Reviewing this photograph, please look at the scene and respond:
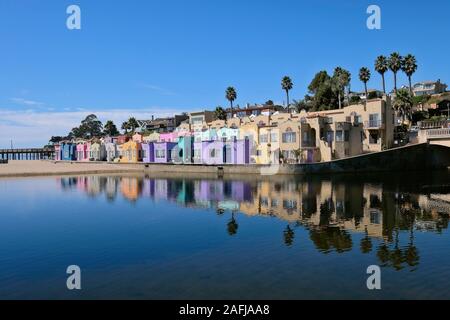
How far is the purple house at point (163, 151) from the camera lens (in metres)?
112

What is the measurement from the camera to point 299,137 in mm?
79562

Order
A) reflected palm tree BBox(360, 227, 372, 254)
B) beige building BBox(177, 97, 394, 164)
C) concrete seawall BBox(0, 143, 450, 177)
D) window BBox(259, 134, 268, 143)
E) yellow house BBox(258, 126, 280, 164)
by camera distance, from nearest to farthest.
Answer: reflected palm tree BBox(360, 227, 372, 254)
concrete seawall BBox(0, 143, 450, 177)
beige building BBox(177, 97, 394, 164)
yellow house BBox(258, 126, 280, 164)
window BBox(259, 134, 268, 143)

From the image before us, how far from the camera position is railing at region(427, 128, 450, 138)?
73.6 metres

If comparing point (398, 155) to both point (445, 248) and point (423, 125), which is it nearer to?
point (423, 125)

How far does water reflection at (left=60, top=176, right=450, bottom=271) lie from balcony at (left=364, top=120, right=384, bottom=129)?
606 inches

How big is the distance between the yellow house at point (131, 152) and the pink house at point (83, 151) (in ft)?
97.3

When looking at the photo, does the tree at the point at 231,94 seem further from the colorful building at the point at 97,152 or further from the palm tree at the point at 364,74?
the colorful building at the point at 97,152

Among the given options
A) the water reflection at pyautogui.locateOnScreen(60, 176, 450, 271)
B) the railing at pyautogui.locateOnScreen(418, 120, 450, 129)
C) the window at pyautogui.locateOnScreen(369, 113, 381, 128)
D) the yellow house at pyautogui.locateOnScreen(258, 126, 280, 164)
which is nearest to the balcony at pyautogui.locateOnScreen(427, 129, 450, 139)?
the railing at pyautogui.locateOnScreen(418, 120, 450, 129)

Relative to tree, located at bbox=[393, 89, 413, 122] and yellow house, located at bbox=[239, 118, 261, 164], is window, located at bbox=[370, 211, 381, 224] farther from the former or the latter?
tree, located at bbox=[393, 89, 413, 122]

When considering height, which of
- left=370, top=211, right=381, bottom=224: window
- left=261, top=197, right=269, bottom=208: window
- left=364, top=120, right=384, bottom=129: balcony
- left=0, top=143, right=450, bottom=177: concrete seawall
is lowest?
left=370, top=211, right=381, bottom=224: window

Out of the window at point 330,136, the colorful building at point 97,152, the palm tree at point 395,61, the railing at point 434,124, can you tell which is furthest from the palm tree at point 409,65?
the colorful building at point 97,152

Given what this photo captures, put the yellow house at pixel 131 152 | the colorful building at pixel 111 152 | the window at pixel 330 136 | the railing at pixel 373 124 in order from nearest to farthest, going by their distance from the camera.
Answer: the railing at pixel 373 124
the window at pixel 330 136
the yellow house at pixel 131 152
the colorful building at pixel 111 152
